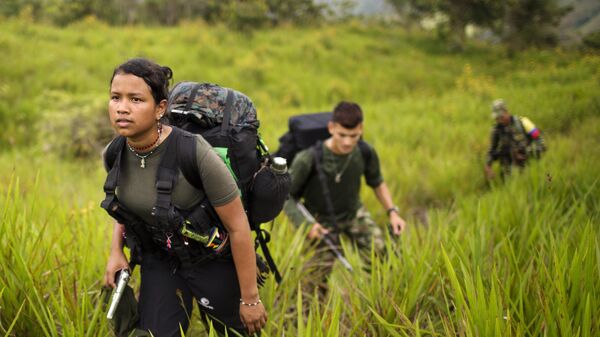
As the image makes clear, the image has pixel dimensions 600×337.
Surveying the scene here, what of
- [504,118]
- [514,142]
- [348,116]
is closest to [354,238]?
[348,116]

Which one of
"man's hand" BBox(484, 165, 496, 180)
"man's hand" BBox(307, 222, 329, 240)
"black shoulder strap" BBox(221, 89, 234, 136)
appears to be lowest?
"man's hand" BBox(307, 222, 329, 240)

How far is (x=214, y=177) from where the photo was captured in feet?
5.02

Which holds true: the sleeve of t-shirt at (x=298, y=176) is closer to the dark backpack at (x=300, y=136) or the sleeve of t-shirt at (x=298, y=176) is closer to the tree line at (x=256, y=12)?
the dark backpack at (x=300, y=136)

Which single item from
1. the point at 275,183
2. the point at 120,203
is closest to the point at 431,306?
the point at 275,183

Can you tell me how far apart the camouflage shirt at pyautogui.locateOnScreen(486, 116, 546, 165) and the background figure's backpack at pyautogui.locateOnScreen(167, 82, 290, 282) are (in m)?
3.92

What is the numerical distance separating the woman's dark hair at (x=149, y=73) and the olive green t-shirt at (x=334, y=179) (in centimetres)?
184

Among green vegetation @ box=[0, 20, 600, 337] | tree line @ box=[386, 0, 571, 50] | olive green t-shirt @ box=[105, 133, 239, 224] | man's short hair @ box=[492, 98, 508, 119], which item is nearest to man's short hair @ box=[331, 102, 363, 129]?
green vegetation @ box=[0, 20, 600, 337]

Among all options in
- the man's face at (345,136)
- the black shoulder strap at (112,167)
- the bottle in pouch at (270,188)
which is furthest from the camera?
the man's face at (345,136)

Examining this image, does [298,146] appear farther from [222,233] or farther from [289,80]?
[289,80]

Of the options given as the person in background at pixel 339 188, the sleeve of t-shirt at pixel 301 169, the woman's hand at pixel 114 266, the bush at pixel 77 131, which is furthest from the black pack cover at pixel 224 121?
the bush at pixel 77 131

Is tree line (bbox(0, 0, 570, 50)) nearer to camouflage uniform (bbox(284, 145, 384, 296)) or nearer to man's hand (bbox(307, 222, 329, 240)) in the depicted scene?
camouflage uniform (bbox(284, 145, 384, 296))

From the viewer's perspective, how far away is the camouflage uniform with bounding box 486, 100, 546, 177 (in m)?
4.70

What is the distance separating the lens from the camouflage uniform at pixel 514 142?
15.4 feet

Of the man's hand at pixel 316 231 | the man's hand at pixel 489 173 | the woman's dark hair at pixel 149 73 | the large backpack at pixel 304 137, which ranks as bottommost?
the man's hand at pixel 316 231
